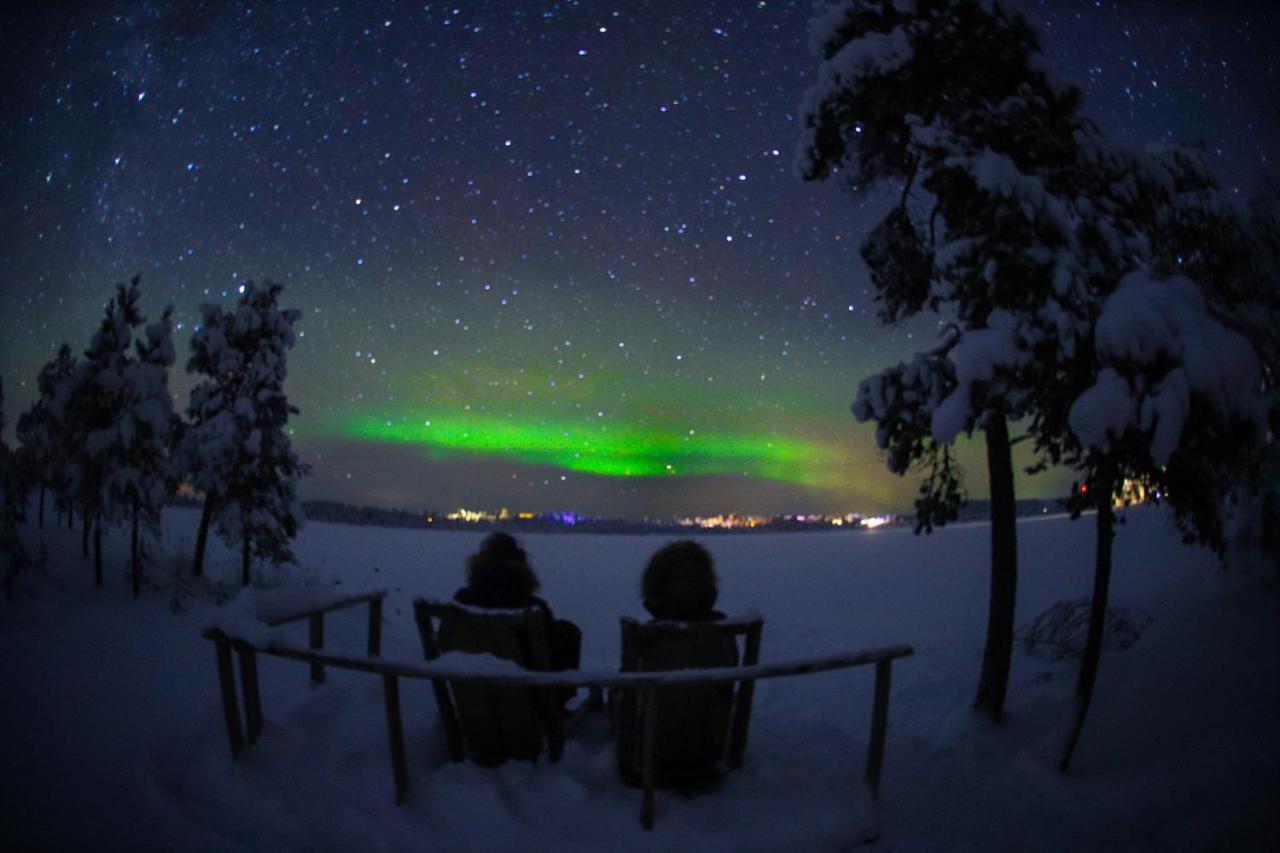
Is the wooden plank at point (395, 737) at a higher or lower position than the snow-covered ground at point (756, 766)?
higher

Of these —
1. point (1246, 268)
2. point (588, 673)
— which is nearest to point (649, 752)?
point (588, 673)

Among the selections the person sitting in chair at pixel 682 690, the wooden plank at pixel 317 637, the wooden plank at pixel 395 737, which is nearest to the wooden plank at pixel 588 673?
the wooden plank at pixel 395 737

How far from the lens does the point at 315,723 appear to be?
537 cm

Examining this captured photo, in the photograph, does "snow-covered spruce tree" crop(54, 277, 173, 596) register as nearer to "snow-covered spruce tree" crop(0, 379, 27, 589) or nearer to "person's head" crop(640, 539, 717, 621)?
Answer: "snow-covered spruce tree" crop(0, 379, 27, 589)

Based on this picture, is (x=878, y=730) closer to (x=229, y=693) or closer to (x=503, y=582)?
(x=503, y=582)

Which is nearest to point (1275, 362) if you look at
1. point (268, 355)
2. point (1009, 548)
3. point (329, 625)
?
point (1009, 548)

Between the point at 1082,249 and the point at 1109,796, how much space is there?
4475 millimetres

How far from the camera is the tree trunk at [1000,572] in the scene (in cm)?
625

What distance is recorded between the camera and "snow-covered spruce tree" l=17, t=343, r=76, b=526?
26239 millimetres

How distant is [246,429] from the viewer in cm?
1695

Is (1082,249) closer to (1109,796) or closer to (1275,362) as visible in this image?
(1275,362)

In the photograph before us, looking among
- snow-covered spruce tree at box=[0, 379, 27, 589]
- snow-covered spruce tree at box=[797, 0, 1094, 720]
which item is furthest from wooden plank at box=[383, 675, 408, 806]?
snow-covered spruce tree at box=[0, 379, 27, 589]

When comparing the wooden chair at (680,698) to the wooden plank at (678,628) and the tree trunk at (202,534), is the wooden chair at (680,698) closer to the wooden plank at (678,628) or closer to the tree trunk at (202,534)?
the wooden plank at (678,628)

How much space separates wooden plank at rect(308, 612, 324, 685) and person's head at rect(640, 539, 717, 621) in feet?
11.6
